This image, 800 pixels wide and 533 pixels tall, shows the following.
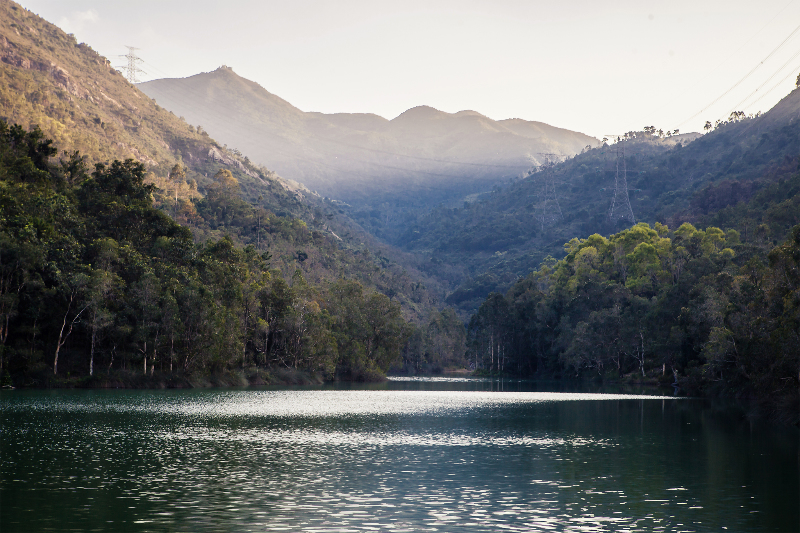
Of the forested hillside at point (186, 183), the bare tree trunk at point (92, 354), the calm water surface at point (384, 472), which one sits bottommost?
the calm water surface at point (384, 472)

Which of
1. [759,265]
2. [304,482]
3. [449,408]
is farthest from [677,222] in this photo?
[304,482]

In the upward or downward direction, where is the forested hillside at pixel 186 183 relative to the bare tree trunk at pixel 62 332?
upward

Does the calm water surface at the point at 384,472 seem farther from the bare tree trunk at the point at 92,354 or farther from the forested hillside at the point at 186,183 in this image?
the forested hillside at the point at 186,183

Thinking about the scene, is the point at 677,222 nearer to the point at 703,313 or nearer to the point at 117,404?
the point at 703,313

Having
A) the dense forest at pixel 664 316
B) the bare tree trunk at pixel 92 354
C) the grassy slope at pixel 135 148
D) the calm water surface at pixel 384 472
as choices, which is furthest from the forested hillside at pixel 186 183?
the calm water surface at pixel 384 472

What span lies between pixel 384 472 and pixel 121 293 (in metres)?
48.2

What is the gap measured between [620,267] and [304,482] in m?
98.2

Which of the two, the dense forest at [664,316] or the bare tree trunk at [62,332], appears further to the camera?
the bare tree trunk at [62,332]

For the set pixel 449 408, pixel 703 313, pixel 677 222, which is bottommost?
pixel 449 408

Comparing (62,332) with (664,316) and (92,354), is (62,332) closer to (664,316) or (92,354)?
(92,354)

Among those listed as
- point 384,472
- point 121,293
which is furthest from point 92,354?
point 384,472

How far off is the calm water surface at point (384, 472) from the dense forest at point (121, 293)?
1734cm

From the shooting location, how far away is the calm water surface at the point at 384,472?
1579cm

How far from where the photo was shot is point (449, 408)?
49.4 meters
